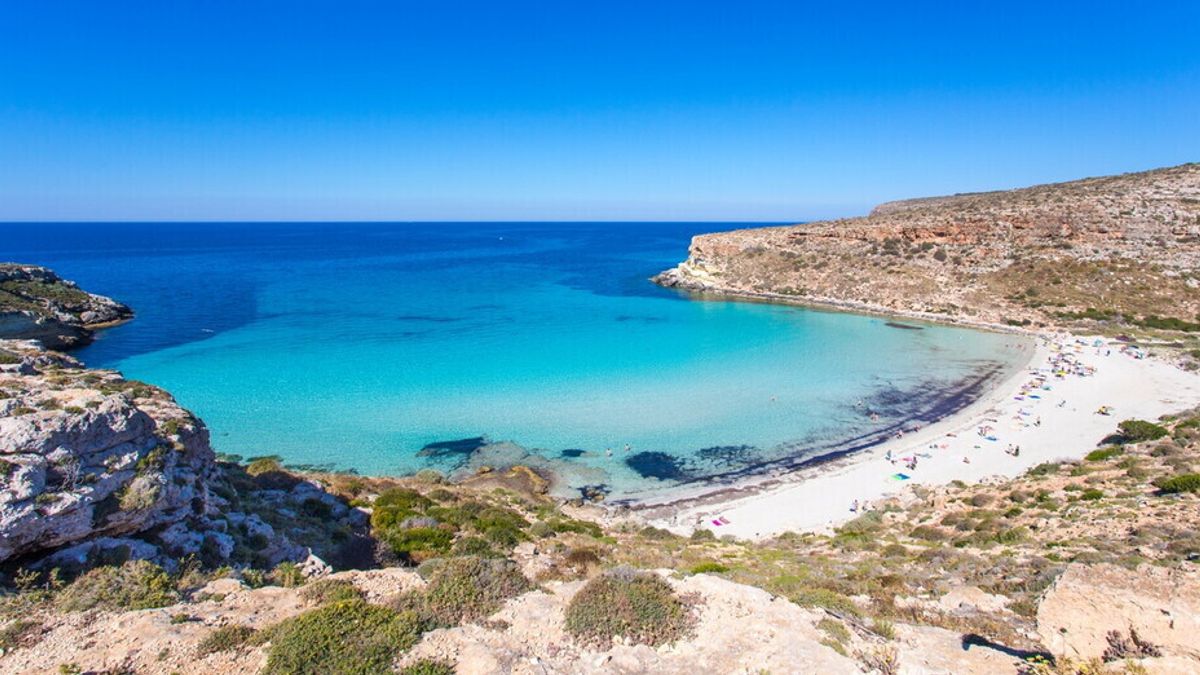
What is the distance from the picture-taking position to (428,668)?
6867mm

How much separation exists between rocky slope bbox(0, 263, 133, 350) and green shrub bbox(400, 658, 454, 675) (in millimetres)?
52812

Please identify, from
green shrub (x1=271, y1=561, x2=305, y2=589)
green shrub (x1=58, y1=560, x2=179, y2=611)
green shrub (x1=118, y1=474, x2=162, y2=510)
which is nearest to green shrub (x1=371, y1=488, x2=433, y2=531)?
green shrub (x1=271, y1=561, x2=305, y2=589)

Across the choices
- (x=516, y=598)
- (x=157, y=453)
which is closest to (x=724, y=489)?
(x=516, y=598)

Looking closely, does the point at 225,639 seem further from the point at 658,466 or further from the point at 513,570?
the point at 658,466

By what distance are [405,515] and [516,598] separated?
8.20 m

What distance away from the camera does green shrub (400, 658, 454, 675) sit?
6812 mm

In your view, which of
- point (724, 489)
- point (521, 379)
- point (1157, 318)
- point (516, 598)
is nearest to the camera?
point (516, 598)

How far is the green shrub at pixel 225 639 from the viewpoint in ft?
23.0

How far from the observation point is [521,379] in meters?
35.5

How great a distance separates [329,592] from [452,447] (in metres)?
16.8

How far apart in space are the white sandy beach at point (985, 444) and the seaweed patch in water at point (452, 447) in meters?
9.81

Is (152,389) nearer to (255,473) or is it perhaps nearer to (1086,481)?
(255,473)

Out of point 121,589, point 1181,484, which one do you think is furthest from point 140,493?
point 1181,484

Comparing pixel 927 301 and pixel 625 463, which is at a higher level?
pixel 927 301
